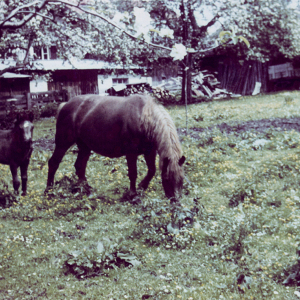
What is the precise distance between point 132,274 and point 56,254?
1.24 meters

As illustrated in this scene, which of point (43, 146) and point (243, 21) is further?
point (243, 21)

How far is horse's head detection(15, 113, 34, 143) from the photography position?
6.64 m

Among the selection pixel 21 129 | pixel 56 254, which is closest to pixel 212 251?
pixel 56 254

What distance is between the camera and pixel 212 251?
4543 millimetres

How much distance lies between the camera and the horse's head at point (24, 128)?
664cm

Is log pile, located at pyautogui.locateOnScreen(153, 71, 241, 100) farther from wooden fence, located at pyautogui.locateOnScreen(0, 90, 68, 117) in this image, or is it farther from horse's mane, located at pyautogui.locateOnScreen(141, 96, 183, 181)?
horse's mane, located at pyautogui.locateOnScreen(141, 96, 183, 181)

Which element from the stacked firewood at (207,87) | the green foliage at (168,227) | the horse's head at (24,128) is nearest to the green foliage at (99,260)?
the green foliage at (168,227)

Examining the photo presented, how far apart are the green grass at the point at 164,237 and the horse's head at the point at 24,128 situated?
1148mm

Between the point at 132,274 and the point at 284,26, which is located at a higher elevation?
the point at 284,26

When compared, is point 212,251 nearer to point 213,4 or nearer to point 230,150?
point 230,150

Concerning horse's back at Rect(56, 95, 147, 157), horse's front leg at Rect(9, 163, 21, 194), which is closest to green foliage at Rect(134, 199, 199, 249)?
horse's back at Rect(56, 95, 147, 157)

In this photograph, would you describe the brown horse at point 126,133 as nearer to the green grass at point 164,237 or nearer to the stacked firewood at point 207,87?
the green grass at point 164,237

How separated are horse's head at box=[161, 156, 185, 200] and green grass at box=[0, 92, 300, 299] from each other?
236 mm

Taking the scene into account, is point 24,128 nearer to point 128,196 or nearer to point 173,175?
point 128,196
